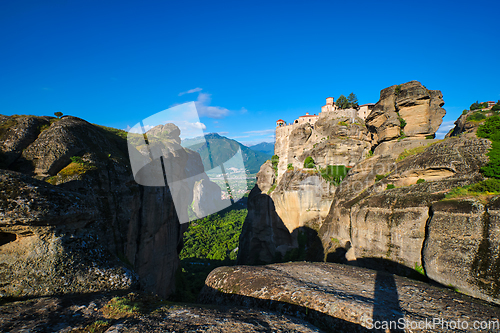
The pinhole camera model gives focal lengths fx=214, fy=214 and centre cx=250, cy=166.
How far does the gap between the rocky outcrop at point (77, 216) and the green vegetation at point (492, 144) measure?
1613 centimetres

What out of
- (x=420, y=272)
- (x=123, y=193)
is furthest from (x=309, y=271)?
(x=123, y=193)

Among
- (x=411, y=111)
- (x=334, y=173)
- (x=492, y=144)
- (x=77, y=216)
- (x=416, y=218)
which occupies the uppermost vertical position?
(x=411, y=111)

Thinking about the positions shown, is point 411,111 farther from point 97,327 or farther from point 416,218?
point 97,327

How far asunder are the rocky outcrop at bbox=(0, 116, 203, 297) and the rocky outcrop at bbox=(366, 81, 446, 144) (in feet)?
75.2

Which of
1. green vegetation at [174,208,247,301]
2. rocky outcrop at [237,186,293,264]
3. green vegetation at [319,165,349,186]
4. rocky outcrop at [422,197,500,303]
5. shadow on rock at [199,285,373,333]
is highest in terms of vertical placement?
green vegetation at [319,165,349,186]

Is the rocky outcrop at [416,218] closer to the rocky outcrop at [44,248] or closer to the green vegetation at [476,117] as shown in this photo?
the rocky outcrop at [44,248]

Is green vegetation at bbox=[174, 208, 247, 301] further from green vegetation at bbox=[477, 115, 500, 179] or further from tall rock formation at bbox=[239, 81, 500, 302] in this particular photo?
green vegetation at bbox=[477, 115, 500, 179]

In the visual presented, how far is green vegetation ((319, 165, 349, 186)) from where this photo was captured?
24.1 metres

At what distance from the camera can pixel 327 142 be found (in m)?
26.4

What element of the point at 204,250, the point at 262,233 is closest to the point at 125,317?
the point at 262,233

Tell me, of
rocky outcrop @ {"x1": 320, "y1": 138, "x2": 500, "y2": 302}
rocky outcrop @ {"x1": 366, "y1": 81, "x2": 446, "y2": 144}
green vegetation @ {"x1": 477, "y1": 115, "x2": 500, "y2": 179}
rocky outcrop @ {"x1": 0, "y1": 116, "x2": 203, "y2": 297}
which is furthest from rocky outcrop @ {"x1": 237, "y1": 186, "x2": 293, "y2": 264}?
green vegetation @ {"x1": 477, "y1": 115, "x2": 500, "y2": 179}

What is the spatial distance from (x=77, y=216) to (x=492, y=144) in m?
19.2

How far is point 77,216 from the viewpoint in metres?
6.73

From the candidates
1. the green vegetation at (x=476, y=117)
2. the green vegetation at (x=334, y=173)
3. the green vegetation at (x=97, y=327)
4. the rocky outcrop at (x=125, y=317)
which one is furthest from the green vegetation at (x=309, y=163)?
the green vegetation at (x=97, y=327)
